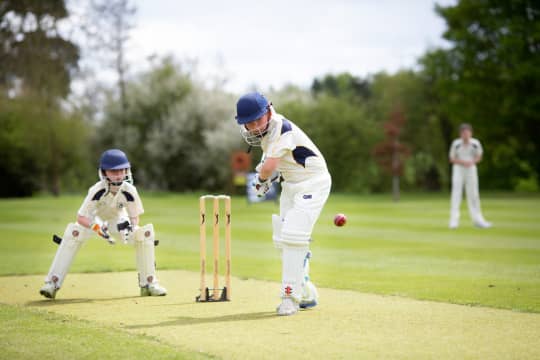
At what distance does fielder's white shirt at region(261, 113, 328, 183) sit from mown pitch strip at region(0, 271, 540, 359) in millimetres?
1098

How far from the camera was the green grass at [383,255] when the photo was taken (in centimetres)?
763

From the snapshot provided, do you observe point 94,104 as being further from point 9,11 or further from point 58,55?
point 9,11

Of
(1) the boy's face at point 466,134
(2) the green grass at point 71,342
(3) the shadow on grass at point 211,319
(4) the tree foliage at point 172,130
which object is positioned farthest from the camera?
(4) the tree foliage at point 172,130

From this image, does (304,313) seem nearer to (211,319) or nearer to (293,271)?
(293,271)

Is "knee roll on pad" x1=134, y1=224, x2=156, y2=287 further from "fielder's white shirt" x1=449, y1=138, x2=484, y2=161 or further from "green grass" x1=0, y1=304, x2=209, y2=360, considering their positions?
"fielder's white shirt" x1=449, y1=138, x2=484, y2=161

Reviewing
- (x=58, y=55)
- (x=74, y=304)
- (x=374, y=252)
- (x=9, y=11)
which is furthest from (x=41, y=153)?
(x=74, y=304)

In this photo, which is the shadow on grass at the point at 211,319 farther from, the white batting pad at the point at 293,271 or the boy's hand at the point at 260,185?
the boy's hand at the point at 260,185

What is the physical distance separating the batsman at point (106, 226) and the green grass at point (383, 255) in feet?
5.98

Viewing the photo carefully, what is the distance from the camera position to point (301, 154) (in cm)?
619

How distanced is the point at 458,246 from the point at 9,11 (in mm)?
30361

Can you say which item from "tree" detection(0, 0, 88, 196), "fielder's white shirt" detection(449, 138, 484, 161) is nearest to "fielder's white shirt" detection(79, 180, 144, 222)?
"fielder's white shirt" detection(449, 138, 484, 161)

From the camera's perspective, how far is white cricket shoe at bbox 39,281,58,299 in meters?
6.93

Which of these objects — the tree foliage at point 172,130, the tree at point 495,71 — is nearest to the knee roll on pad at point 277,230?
the tree at point 495,71

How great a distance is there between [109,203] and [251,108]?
2.01 meters
